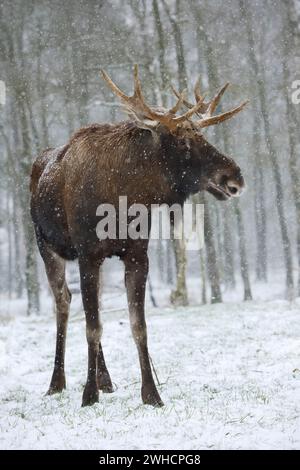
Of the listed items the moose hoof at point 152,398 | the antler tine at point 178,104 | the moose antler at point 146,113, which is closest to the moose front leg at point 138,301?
the moose hoof at point 152,398

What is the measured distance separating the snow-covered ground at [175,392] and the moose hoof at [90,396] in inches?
3.5

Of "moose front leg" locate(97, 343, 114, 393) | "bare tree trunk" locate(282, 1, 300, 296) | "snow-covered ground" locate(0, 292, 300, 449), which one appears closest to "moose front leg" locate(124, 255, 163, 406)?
"snow-covered ground" locate(0, 292, 300, 449)

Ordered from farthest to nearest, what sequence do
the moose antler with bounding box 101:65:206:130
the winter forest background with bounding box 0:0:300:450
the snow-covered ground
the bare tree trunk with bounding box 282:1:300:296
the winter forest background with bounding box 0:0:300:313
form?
the bare tree trunk with bounding box 282:1:300:296 → the winter forest background with bounding box 0:0:300:313 → the moose antler with bounding box 101:65:206:130 → the winter forest background with bounding box 0:0:300:450 → the snow-covered ground

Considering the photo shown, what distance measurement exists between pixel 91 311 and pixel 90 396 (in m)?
0.82

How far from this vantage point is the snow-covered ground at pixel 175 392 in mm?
3977

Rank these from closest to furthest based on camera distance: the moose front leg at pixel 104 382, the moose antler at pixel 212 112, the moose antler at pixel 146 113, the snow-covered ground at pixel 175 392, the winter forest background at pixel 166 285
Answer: the snow-covered ground at pixel 175 392
the winter forest background at pixel 166 285
the moose antler at pixel 146 113
the moose antler at pixel 212 112
the moose front leg at pixel 104 382

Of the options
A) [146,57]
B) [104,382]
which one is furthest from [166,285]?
[104,382]

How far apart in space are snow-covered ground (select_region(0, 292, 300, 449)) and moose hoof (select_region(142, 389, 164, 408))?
118 millimetres

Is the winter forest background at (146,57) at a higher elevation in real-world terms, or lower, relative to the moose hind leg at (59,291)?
higher

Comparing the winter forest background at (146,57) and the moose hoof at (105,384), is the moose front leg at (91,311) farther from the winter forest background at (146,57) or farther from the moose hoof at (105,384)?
the winter forest background at (146,57)

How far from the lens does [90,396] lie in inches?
209

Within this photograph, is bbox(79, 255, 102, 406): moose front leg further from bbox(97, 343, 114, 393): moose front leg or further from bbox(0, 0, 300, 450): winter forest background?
bbox(97, 343, 114, 393): moose front leg

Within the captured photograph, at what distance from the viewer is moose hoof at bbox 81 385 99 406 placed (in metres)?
5.31
